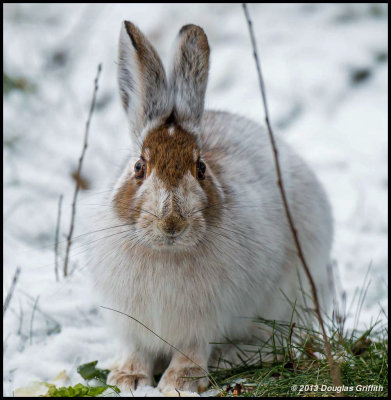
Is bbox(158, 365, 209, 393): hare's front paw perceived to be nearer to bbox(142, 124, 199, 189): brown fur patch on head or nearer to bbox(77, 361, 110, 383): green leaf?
bbox(77, 361, 110, 383): green leaf

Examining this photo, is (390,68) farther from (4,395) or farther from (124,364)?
(4,395)

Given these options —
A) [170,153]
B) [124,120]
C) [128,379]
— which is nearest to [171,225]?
[170,153]

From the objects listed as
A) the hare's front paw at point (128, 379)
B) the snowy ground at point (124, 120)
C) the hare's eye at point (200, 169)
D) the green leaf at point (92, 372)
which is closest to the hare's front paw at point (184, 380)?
the hare's front paw at point (128, 379)

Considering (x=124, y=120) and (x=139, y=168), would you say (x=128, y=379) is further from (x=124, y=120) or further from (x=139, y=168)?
(x=124, y=120)

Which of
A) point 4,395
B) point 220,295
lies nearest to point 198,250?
point 220,295

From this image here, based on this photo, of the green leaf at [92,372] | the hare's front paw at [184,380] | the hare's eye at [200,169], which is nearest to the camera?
the hare's eye at [200,169]

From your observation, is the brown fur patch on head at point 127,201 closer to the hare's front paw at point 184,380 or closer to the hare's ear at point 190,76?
the hare's ear at point 190,76

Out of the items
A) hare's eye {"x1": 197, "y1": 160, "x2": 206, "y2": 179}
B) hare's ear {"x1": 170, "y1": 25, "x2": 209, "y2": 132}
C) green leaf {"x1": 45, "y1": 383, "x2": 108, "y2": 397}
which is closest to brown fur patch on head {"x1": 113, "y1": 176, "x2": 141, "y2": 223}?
hare's eye {"x1": 197, "y1": 160, "x2": 206, "y2": 179}
